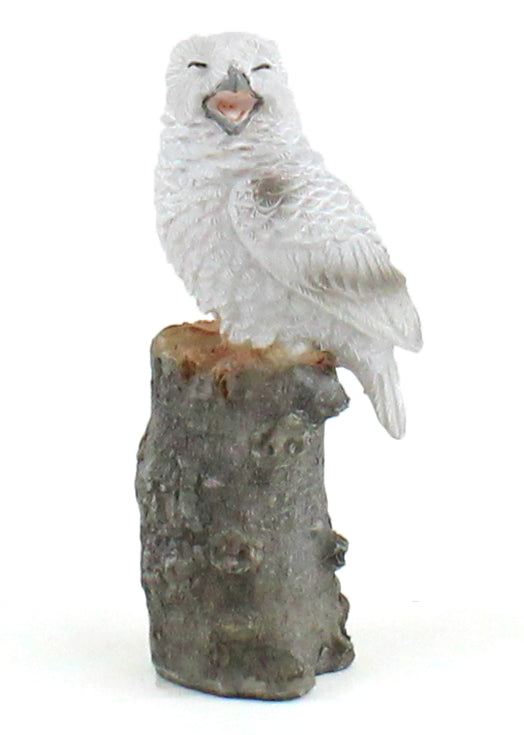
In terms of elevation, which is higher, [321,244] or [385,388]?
[321,244]

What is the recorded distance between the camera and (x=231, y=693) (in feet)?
12.6

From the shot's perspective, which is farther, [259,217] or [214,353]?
[214,353]

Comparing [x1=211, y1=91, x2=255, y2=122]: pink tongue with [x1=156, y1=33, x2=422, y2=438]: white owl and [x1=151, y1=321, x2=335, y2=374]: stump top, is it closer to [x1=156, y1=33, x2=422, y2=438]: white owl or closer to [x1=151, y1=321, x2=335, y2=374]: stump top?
[x1=156, y1=33, x2=422, y2=438]: white owl

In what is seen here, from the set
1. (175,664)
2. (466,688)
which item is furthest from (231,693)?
(466,688)

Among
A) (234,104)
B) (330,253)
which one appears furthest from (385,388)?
(234,104)

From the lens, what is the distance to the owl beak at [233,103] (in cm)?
365

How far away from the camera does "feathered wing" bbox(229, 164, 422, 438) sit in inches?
144

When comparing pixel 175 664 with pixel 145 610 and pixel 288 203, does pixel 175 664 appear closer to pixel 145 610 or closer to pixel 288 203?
pixel 145 610

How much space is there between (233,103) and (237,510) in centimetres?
82

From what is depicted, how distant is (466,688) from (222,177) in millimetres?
1154

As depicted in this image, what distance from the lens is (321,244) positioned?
3684 mm

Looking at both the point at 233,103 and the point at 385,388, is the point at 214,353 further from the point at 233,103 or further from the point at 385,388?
the point at 233,103

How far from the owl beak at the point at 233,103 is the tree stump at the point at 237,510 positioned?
0.45 metres

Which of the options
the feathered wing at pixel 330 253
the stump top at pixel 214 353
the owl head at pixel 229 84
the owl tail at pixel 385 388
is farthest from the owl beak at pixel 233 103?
the owl tail at pixel 385 388
